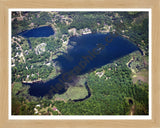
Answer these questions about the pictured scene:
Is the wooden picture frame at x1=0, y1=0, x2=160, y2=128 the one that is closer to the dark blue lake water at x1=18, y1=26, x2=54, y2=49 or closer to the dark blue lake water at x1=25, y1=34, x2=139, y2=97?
the dark blue lake water at x1=25, y1=34, x2=139, y2=97

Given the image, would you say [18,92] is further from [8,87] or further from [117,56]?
[117,56]

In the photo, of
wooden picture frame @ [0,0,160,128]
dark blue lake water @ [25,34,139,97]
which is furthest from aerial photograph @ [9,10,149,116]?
wooden picture frame @ [0,0,160,128]

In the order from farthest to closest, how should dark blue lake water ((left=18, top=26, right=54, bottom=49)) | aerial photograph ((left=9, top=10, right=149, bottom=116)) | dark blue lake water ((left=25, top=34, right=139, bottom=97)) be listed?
1. dark blue lake water ((left=18, top=26, right=54, bottom=49))
2. dark blue lake water ((left=25, top=34, right=139, bottom=97))
3. aerial photograph ((left=9, top=10, right=149, bottom=116))

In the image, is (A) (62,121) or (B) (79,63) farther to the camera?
(B) (79,63)

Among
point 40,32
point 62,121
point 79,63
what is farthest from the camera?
point 40,32

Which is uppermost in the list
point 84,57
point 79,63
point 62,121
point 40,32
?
point 40,32

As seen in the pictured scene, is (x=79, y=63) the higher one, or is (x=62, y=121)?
(x=79, y=63)

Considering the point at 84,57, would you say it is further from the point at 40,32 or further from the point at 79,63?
the point at 40,32

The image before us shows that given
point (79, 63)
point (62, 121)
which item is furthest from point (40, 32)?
point (62, 121)

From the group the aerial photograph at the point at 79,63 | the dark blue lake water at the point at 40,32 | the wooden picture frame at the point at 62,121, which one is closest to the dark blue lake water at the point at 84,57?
the aerial photograph at the point at 79,63

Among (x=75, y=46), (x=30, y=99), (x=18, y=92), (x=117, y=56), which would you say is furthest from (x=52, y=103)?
(x=117, y=56)
